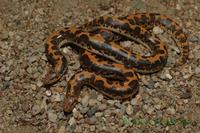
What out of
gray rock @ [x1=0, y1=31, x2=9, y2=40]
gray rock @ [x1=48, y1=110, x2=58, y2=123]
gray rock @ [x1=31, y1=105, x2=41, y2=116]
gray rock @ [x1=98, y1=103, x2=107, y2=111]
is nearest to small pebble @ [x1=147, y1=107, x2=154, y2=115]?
gray rock @ [x1=98, y1=103, x2=107, y2=111]

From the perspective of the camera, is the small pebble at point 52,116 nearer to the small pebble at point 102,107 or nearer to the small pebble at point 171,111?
the small pebble at point 102,107

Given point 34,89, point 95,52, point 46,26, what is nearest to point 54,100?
point 34,89

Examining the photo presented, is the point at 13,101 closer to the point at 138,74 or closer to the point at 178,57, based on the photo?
the point at 138,74

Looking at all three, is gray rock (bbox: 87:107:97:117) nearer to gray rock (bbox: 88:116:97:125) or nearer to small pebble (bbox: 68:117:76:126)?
gray rock (bbox: 88:116:97:125)

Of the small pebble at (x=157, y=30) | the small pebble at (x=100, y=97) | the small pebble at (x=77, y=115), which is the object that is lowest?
the small pebble at (x=77, y=115)

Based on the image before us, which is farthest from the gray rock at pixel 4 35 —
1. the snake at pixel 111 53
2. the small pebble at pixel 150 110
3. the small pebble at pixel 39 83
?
the small pebble at pixel 150 110

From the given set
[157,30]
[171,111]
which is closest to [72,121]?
[171,111]
